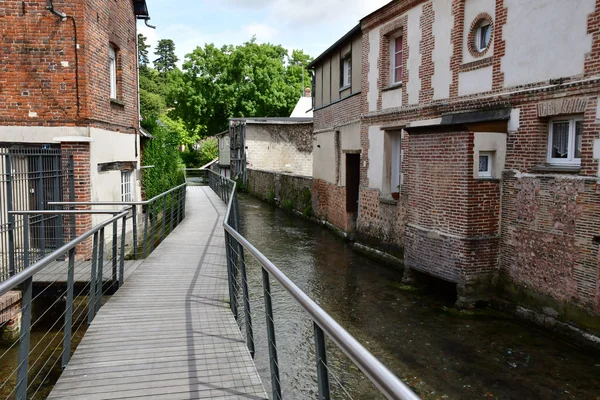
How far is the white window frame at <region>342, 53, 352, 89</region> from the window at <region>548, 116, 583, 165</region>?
8.61m

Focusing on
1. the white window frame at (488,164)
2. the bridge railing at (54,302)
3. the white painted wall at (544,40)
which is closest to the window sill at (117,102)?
the bridge railing at (54,302)

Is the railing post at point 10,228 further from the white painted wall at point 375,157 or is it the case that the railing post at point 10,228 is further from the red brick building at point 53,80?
the white painted wall at point 375,157

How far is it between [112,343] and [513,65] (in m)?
7.48

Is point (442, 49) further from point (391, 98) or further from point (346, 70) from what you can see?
point (346, 70)

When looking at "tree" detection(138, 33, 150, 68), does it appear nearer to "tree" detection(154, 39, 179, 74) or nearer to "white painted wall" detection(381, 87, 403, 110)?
"tree" detection(154, 39, 179, 74)

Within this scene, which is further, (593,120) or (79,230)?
(79,230)

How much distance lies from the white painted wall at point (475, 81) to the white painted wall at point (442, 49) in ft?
1.36

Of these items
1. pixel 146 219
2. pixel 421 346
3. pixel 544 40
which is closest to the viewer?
pixel 421 346

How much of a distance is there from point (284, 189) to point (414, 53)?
1212cm

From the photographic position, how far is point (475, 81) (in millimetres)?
9586

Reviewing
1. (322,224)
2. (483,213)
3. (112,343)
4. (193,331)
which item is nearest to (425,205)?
(483,213)

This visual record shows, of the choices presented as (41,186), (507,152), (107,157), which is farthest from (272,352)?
A: (107,157)

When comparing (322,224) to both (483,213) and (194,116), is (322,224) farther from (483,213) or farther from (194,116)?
(194,116)

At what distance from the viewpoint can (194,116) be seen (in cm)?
4716
